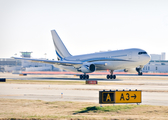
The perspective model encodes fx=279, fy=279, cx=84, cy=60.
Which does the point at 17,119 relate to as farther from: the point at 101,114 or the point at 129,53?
the point at 129,53

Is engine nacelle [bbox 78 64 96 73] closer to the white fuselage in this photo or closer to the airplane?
the airplane

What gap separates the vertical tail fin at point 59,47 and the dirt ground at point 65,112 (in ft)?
181

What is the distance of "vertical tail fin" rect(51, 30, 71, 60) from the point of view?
78.4 meters

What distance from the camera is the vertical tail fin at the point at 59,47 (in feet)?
257

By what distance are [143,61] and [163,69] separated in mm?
Answer: 87124

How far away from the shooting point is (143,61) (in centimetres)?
5966

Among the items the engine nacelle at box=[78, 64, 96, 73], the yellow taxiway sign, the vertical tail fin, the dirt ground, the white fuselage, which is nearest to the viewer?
the dirt ground

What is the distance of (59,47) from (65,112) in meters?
60.5

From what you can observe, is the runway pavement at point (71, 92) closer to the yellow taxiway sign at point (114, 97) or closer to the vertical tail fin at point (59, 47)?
the yellow taxiway sign at point (114, 97)

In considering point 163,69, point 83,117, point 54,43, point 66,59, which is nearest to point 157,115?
point 83,117

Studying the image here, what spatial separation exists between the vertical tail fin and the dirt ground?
55.1 m

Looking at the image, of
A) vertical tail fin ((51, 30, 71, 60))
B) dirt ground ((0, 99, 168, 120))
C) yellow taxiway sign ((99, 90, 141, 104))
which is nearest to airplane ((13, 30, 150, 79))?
vertical tail fin ((51, 30, 71, 60))

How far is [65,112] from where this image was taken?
19.6 meters

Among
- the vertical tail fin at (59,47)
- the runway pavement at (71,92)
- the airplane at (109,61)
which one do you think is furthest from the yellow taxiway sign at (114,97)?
the vertical tail fin at (59,47)
